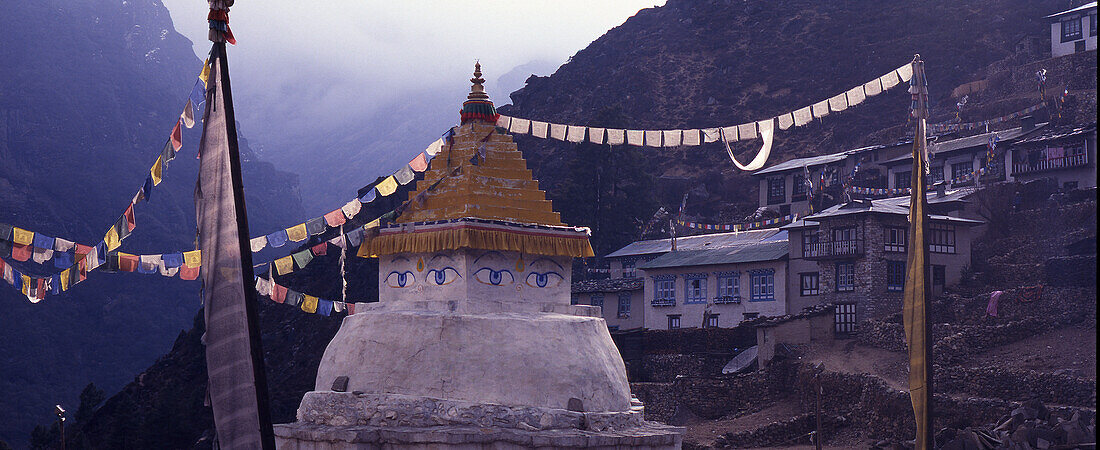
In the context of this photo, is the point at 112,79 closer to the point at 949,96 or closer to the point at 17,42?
the point at 17,42

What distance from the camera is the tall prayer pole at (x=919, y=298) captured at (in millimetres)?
16344

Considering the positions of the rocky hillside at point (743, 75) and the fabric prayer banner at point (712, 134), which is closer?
the fabric prayer banner at point (712, 134)

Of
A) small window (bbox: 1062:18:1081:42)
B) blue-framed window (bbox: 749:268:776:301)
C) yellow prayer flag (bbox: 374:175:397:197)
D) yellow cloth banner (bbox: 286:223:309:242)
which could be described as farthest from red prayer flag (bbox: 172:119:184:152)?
small window (bbox: 1062:18:1081:42)

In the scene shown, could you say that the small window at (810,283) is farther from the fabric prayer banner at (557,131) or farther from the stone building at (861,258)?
the fabric prayer banner at (557,131)

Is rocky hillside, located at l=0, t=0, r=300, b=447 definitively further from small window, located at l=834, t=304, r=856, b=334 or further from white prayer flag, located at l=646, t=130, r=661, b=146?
white prayer flag, located at l=646, t=130, r=661, b=146

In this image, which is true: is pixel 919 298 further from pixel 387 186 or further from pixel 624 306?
pixel 624 306

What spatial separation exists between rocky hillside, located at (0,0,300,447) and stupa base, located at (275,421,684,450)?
59.5 m

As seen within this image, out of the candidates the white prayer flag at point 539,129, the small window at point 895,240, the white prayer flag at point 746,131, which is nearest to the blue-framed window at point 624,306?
the small window at point 895,240

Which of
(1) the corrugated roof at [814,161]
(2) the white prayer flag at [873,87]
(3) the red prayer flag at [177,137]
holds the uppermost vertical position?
(1) the corrugated roof at [814,161]

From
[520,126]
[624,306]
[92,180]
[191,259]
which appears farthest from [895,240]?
[92,180]

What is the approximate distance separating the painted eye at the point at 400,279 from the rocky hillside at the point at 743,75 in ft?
166

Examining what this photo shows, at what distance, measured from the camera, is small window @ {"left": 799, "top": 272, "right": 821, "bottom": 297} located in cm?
4662

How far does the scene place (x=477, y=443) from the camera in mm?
14445

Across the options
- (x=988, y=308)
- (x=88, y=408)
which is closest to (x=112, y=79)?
(x=88, y=408)
